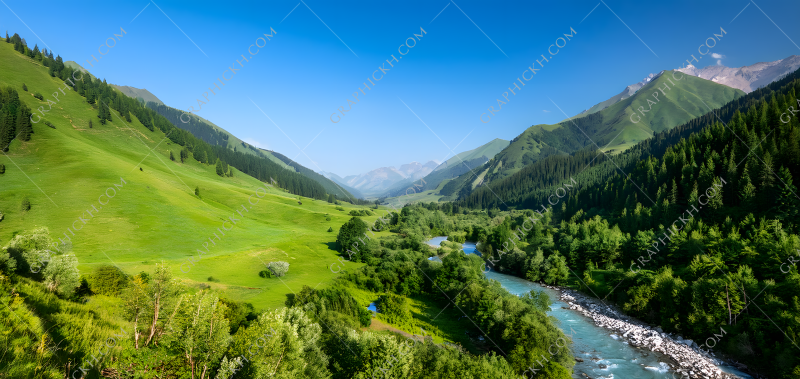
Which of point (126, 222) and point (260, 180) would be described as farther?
point (260, 180)

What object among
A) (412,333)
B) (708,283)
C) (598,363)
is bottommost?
(412,333)

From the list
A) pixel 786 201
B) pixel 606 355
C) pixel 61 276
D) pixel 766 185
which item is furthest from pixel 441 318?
pixel 766 185

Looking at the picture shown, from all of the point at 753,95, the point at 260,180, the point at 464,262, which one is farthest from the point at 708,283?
the point at 753,95

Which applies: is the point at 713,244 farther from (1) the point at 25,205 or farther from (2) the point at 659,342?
(1) the point at 25,205

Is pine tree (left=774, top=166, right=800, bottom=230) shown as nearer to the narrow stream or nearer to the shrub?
the narrow stream

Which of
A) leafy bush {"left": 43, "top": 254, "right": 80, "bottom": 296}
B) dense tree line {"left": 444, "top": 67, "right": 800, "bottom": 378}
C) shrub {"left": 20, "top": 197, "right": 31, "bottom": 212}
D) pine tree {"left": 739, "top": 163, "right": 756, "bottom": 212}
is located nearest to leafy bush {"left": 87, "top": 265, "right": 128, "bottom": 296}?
leafy bush {"left": 43, "top": 254, "right": 80, "bottom": 296}

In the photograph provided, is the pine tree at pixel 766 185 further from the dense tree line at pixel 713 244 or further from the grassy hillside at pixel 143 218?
the grassy hillside at pixel 143 218

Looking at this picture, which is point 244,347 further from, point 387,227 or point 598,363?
point 387,227
